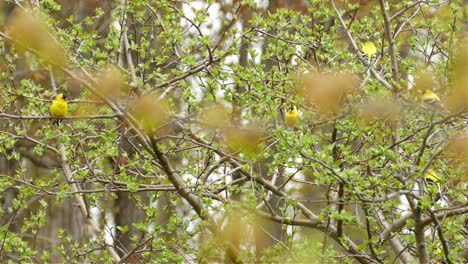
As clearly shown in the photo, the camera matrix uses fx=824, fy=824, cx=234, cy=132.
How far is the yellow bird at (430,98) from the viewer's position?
4.21 metres

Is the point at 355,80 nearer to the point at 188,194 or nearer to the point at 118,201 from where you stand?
the point at 188,194

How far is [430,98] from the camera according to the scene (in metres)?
4.36

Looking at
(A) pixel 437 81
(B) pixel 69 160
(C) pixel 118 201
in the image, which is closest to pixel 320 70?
(A) pixel 437 81

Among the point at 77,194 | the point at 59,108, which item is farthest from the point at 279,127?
the point at 77,194

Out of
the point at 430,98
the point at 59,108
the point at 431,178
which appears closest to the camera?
the point at 430,98

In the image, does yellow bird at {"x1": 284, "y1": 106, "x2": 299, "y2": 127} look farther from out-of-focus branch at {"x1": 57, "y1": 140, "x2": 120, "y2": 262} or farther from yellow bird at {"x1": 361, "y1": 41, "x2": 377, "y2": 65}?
out-of-focus branch at {"x1": 57, "y1": 140, "x2": 120, "y2": 262}

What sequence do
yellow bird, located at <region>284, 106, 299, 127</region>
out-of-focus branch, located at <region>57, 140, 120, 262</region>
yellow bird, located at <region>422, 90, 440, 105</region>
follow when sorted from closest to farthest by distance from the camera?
yellow bird, located at <region>422, 90, 440, 105</region>
yellow bird, located at <region>284, 106, 299, 127</region>
out-of-focus branch, located at <region>57, 140, 120, 262</region>

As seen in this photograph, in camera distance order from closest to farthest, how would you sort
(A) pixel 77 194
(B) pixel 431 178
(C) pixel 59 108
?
(B) pixel 431 178, (C) pixel 59 108, (A) pixel 77 194

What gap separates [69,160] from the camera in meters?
6.05

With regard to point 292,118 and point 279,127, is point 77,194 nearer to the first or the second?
point 292,118

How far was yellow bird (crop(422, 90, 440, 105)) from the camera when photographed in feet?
13.8

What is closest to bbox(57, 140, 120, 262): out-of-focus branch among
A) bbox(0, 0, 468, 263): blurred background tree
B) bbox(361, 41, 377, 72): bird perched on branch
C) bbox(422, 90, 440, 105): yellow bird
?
bbox(0, 0, 468, 263): blurred background tree

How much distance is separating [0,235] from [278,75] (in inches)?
86.9

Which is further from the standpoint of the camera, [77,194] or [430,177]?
[77,194]
